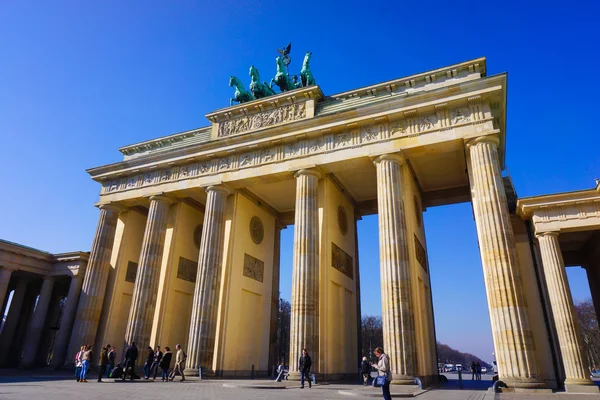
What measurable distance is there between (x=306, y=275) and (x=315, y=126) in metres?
7.60

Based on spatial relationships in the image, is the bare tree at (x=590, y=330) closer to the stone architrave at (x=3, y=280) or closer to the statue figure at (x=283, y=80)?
the statue figure at (x=283, y=80)

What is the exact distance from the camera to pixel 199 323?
1923cm

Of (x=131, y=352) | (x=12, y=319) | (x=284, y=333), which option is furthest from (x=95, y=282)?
(x=284, y=333)

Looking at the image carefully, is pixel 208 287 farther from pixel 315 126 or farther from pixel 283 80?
pixel 283 80

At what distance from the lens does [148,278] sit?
21828 mm

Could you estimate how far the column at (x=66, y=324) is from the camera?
22.6 meters

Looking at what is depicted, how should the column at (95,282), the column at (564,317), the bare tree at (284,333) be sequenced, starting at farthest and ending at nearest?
the bare tree at (284,333), the column at (95,282), the column at (564,317)

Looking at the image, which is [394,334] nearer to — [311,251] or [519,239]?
[311,251]

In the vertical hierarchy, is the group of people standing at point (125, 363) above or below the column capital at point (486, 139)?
below

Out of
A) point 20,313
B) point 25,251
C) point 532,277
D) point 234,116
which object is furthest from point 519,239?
point 20,313

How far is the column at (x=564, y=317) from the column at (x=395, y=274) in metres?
6.13

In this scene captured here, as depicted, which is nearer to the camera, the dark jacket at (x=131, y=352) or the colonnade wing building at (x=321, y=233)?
the dark jacket at (x=131, y=352)

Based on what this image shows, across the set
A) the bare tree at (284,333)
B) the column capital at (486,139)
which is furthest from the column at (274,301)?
the bare tree at (284,333)

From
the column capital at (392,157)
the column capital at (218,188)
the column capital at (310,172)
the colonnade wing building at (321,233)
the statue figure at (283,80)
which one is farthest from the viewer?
the statue figure at (283,80)
